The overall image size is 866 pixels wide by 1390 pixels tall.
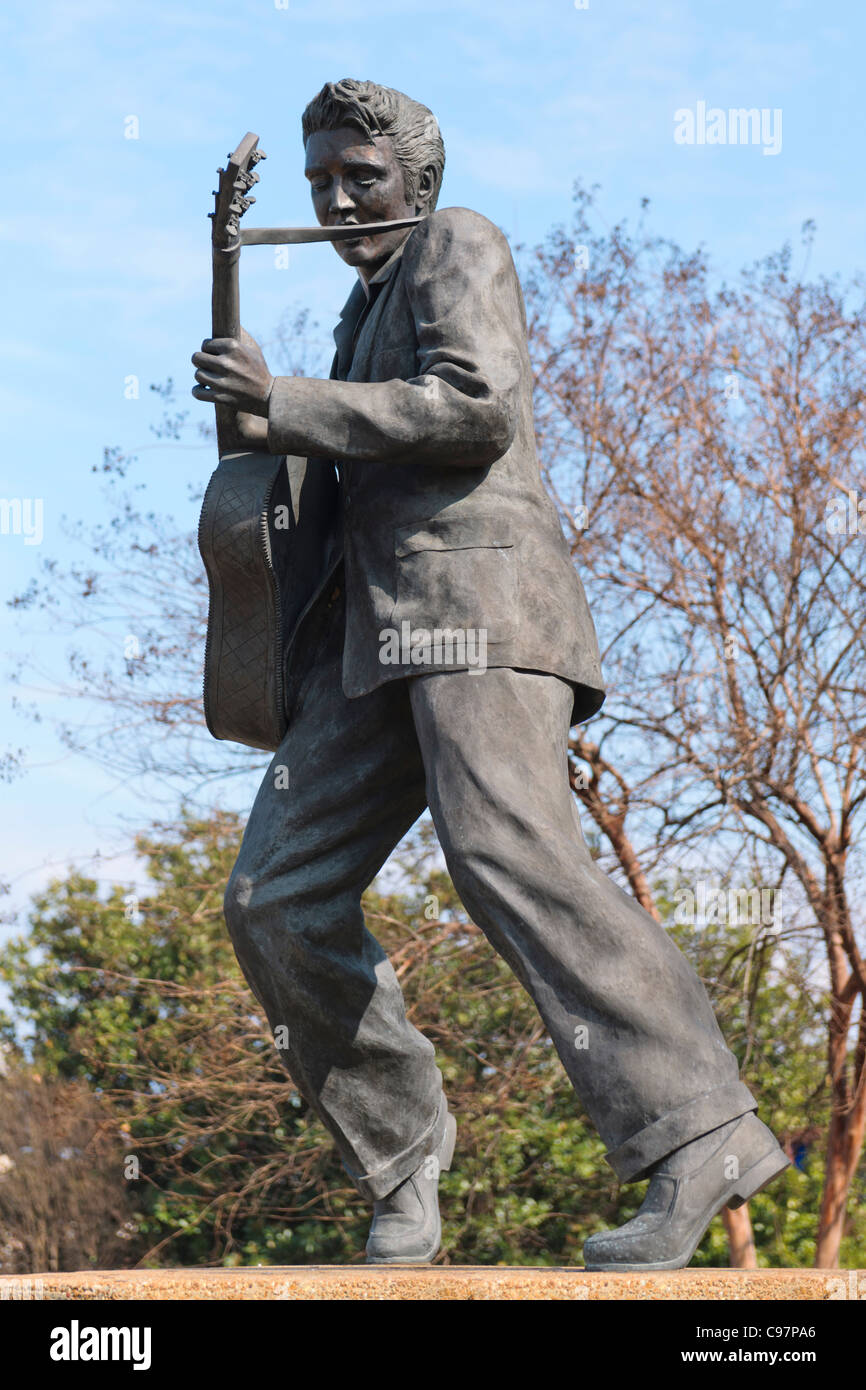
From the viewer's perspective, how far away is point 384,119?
385cm

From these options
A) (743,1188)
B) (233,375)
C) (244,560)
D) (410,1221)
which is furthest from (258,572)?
(743,1188)

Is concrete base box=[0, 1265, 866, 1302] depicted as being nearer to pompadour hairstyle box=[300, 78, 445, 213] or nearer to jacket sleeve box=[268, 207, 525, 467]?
jacket sleeve box=[268, 207, 525, 467]

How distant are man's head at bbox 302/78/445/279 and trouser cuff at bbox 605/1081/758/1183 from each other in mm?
2033

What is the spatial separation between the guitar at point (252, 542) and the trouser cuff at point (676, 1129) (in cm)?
125

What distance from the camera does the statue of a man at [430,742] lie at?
10.9 feet

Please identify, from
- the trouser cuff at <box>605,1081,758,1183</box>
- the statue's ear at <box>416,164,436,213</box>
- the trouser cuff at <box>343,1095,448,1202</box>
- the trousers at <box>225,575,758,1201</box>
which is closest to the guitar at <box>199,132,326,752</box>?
the trousers at <box>225,575,758,1201</box>

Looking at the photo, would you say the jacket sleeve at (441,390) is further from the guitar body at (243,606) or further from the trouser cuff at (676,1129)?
the trouser cuff at (676,1129)

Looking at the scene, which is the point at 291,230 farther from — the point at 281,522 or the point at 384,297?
the point at 281,522

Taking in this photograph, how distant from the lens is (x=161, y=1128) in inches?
440

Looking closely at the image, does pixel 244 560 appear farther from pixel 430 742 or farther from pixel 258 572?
pixel 430 742

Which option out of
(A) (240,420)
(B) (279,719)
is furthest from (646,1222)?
(A) (240,420)

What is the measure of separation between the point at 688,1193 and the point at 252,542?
5.35ft

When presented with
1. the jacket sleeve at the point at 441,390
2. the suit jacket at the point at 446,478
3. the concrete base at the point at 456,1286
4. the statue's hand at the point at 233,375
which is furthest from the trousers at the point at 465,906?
the statue's hand at the point at 233,375
